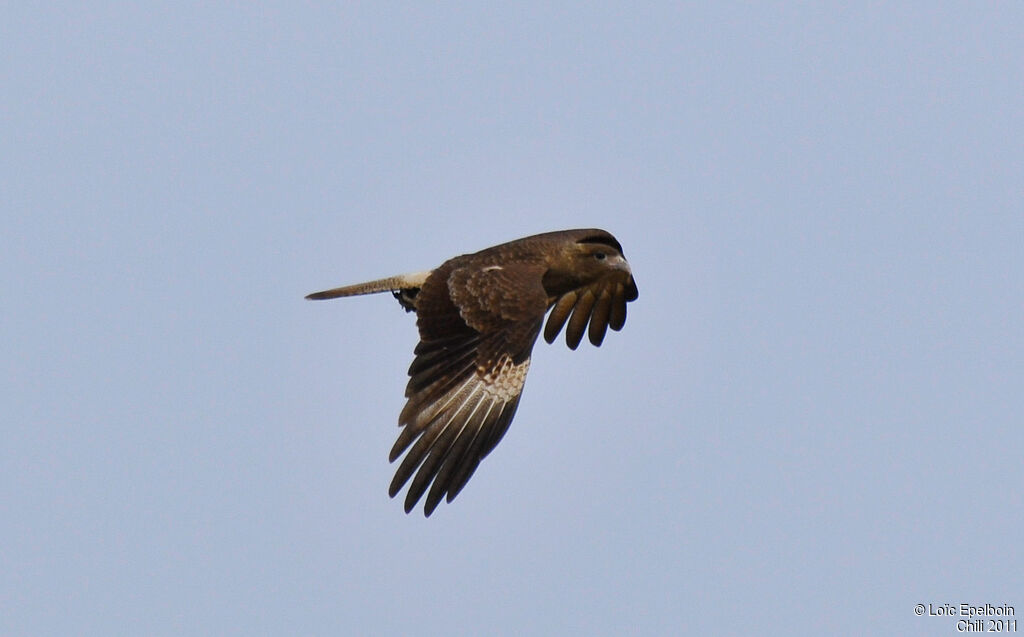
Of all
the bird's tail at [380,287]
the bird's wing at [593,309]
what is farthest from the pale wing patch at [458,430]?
the bird's wing at [593,309]

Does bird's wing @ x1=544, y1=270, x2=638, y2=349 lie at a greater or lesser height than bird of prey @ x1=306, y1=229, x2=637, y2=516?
greater

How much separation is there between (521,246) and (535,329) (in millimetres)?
1462

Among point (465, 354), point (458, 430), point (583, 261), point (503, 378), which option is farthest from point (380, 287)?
point (458, 430)

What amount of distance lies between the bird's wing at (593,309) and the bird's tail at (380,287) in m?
1.52

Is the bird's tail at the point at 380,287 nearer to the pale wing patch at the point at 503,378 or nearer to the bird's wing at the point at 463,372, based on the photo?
the bird's wing at the point at 463,372

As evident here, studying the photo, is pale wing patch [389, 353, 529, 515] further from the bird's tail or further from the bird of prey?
the bird's tail

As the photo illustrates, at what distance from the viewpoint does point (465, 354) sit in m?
12.2

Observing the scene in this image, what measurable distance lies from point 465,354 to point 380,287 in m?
1.91

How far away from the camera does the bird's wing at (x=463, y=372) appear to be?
11594 mm

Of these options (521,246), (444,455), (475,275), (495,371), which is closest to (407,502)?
(444,455)

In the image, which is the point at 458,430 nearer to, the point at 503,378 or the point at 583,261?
the point at 503,378

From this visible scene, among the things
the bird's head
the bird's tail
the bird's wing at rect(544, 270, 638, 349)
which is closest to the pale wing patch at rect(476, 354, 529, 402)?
the bird's tail

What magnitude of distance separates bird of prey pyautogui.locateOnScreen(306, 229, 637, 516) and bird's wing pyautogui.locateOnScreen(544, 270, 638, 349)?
815 mm

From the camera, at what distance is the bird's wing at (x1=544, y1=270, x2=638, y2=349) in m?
14.7
